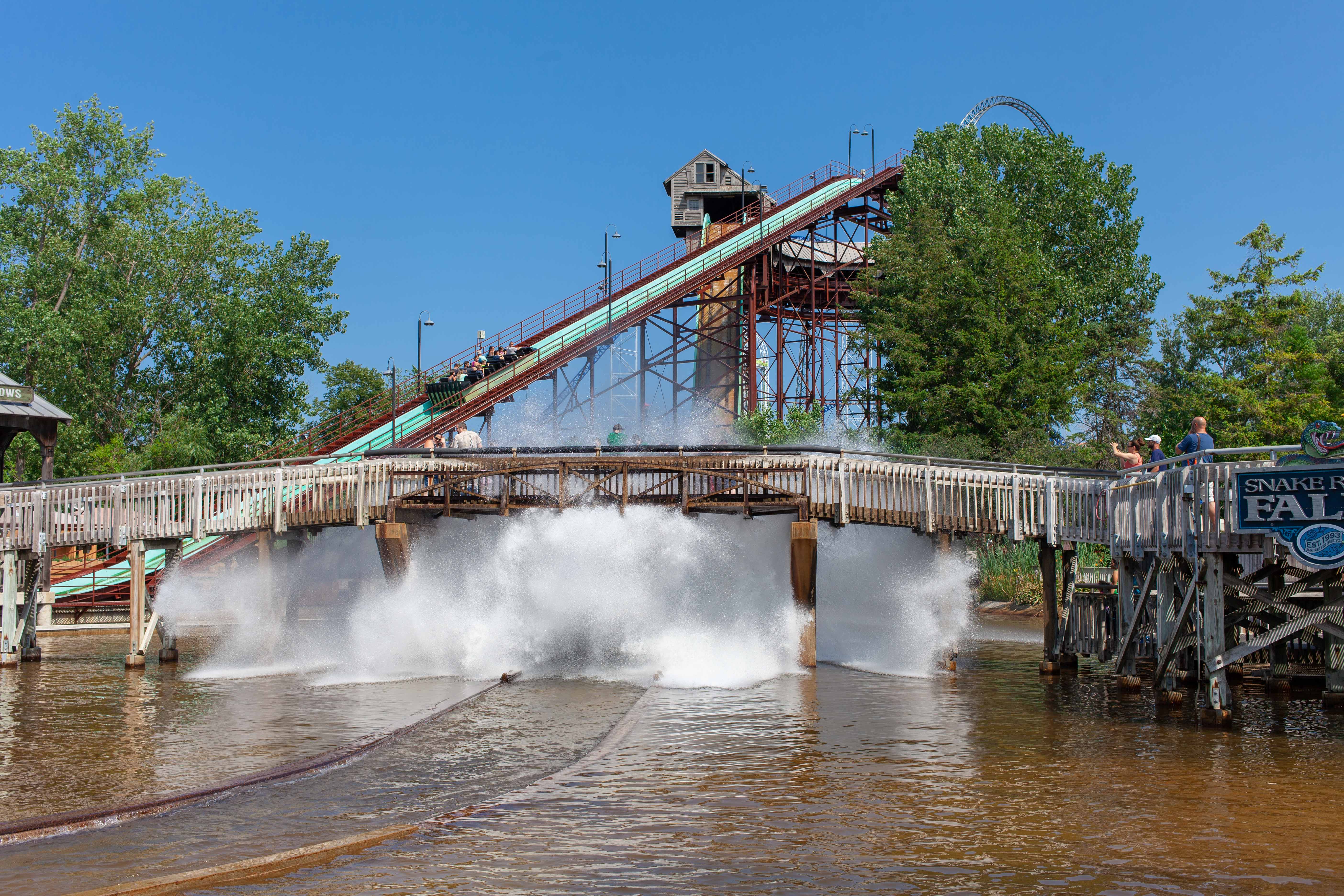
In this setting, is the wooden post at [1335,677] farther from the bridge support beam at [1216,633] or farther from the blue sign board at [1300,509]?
the blue sign board at [1300,509]

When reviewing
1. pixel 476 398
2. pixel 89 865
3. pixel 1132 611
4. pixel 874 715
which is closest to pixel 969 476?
pixel 1132 611

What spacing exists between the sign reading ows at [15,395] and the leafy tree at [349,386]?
1842 inches

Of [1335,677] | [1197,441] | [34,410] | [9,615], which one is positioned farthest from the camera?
[34,410]

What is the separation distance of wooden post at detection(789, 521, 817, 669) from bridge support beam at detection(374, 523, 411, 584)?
801cm

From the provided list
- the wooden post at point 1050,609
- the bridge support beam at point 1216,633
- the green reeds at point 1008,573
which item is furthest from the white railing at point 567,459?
the green reeds at point 1008,573

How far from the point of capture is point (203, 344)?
52.9m

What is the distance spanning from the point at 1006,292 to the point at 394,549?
2938cm

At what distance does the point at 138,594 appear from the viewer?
25594 millimetres

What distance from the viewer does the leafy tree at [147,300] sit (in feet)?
171

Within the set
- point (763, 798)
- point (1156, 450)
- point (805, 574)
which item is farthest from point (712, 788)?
point (1156, 450)

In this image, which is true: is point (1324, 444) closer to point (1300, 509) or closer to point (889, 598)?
point (1300, 509)

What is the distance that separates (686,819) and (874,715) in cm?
694

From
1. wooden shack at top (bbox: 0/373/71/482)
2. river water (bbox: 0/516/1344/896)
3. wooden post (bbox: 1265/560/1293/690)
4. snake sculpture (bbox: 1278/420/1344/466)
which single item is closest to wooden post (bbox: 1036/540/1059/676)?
river water (bbox: 0/516/1344/896)

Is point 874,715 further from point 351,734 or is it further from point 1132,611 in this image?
point 351,734
